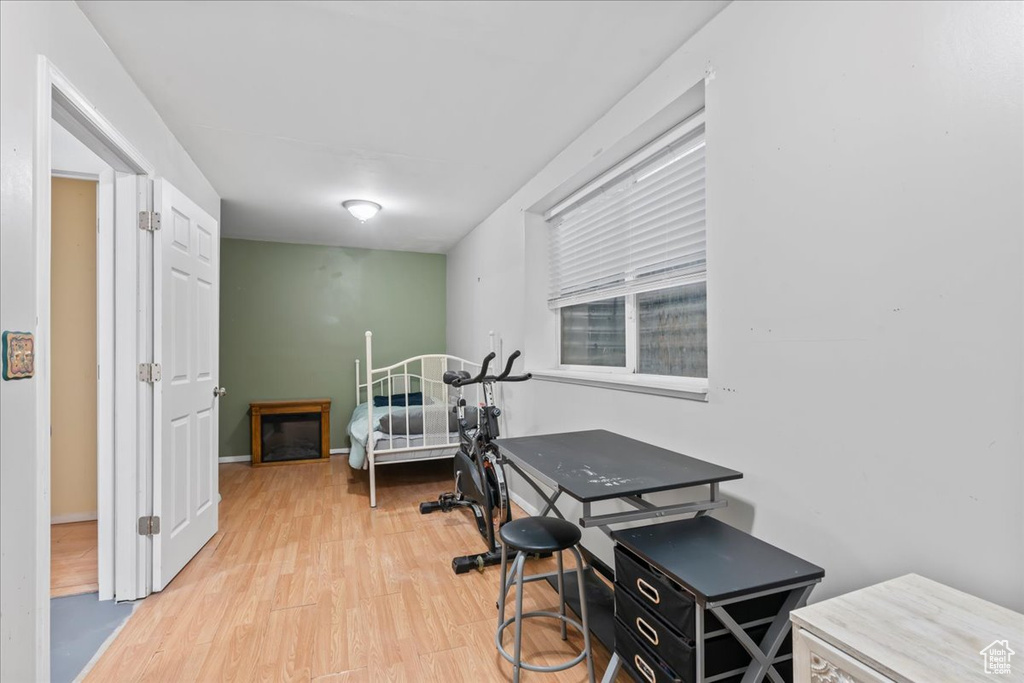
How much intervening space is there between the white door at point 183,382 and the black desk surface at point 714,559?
219 cm

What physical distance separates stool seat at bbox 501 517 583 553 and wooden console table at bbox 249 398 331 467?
3.78m

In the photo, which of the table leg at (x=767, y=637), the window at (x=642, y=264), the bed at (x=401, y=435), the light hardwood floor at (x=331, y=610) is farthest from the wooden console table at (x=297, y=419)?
the table leg at (x=767, y=637)

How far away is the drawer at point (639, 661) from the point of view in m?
1.17

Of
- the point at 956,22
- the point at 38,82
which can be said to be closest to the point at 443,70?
the point at 38,82

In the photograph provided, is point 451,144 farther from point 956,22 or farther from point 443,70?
point 956,22

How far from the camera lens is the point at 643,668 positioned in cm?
126

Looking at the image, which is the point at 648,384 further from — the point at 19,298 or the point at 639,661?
the point at 19,298

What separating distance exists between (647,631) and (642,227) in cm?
171

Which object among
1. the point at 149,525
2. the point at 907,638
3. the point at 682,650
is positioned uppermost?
the point at 907,638

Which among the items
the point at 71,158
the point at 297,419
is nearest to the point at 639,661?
the point at 71,158

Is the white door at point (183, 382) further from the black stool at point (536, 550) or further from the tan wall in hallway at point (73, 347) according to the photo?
the black stool at point (536, 550)

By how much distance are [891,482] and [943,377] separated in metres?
0.28

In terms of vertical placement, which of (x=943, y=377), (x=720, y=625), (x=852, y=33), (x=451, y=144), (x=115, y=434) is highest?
(x=451, y=144)

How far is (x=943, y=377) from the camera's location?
1012 millimetres
